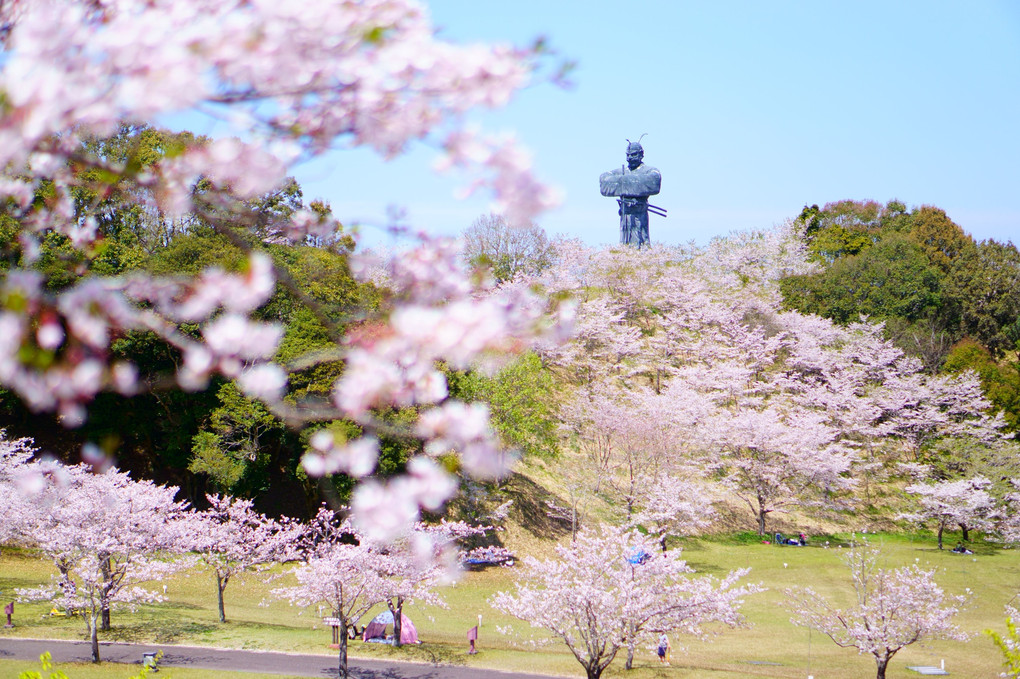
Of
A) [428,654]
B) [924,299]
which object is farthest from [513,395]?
[924,299]

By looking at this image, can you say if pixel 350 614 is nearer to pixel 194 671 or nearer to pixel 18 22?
pixel 194 671

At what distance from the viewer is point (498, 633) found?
22.0 metres

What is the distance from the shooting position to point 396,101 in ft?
9.45

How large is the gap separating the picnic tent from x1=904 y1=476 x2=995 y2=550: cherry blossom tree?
78.8 feet

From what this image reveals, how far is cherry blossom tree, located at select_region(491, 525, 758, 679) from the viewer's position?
16.4m

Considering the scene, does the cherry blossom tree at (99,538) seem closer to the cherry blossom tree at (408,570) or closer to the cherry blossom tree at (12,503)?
the cherry blossom tree at (12,503)

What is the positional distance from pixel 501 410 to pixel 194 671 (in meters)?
15.3

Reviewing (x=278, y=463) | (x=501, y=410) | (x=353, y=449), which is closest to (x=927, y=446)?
(x=501, y=410)

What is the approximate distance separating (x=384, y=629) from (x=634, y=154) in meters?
38.6

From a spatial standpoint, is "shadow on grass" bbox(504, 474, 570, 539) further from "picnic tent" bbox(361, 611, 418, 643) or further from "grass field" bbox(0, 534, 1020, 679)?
"picnic tent" bbox(361, 611, 418, 643)

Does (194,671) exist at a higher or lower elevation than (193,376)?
lower

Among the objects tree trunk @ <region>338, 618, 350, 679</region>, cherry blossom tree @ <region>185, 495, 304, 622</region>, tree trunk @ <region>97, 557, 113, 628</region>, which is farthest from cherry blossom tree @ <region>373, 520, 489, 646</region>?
tree trunk @ <region>97, 557, 113, 628</region>

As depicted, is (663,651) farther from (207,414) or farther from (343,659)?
(207,414)

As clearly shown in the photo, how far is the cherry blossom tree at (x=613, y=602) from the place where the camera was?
16.4 metres
